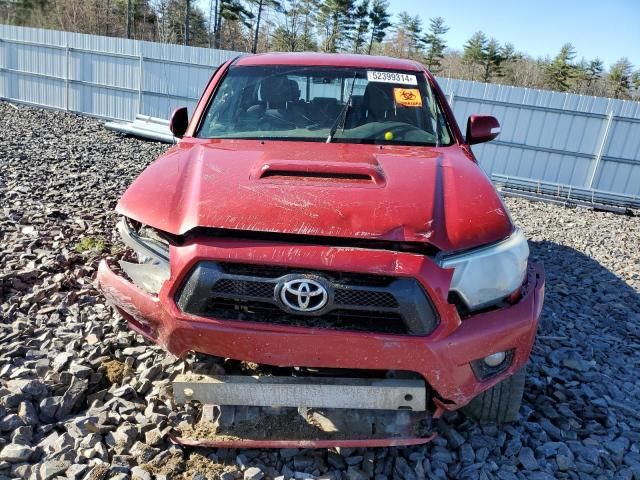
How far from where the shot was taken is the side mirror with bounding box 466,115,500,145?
3420 millimetres

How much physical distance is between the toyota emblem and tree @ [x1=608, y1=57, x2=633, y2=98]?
182 feet

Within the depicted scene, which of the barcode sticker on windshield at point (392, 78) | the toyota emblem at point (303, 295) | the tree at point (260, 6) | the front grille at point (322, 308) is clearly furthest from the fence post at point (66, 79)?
the tree at point (260, 6)

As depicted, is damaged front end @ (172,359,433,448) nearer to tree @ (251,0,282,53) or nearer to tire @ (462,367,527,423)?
tire @ (462,367,527,423)

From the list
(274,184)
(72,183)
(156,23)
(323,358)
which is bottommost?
(72,183)

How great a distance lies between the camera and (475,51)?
2073 inches

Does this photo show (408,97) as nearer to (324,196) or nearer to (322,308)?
(324,196)

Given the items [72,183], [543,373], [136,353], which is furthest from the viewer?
[72,183]

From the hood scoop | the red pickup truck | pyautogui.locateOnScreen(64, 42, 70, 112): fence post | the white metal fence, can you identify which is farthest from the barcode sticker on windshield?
pyautogui.locateOnScreen(64, 42, 70, 112): fence post

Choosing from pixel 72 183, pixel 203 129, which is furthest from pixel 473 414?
pixel 72 183

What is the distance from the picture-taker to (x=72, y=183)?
6.84 m

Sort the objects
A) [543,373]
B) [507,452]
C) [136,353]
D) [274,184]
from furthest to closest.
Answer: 1. [543,373]
2. [136,353]
3. [507,452]
4. [274,184]

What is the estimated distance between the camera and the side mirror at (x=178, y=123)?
3.51m

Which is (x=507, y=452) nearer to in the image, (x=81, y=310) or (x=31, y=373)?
(x=31, y=373)

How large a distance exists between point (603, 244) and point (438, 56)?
51736mm
